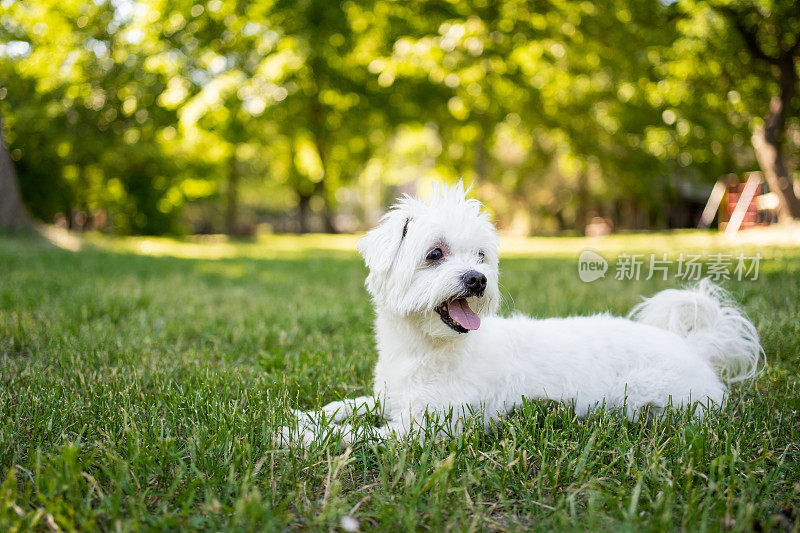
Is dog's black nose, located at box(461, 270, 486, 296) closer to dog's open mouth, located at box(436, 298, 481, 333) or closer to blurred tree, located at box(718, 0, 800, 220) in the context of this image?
dog's open mouth, located at box(436, 298, 481, 333)

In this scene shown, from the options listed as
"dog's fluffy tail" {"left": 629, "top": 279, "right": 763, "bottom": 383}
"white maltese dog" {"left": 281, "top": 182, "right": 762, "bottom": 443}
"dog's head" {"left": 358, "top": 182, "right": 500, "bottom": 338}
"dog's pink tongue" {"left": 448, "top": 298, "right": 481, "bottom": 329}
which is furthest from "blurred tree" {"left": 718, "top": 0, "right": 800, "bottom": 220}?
"dog's pink tongue" {"left": 448, "top": 298, "right": 481, "bottom": 329}

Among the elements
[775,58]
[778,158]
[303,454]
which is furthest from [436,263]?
[778,158]

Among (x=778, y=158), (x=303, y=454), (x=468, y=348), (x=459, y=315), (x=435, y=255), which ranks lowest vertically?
(x=303, y=454)

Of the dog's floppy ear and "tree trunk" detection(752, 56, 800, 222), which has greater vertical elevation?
"tree trunk" detection(752, 56, 800, 222)

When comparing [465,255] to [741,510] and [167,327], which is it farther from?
[167,327]

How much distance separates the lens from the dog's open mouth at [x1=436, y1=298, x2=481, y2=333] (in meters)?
2.65

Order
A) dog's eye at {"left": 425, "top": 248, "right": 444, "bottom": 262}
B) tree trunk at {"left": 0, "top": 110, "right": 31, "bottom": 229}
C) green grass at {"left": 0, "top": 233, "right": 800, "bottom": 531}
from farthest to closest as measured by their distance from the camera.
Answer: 1. tree trunk at {"left": 0, "top": 110, "right": 31, "bottom": 229}
2. dog's eye at {"left": 425, "top": 248, "right": 444, "bottom": 262}
3. green grass at {"left": 0, "top": 233, "right": 800, "bottom": 531}

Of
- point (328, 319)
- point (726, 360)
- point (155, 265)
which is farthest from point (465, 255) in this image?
point (155, 265)

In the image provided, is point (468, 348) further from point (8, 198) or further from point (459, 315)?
point (8, 198)

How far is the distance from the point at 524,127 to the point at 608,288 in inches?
725

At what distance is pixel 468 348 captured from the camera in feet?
9.35

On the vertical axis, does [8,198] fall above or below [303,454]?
above

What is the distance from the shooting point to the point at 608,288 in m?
6.86

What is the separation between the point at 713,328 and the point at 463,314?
1839 mm
